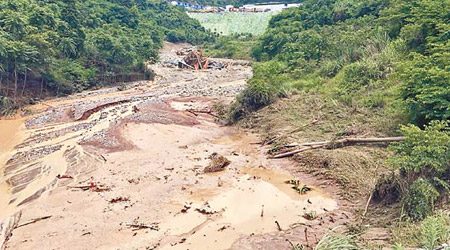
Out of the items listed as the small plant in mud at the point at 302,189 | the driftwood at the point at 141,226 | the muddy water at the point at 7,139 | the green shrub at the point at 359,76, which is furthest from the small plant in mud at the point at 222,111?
the driftwood at the point at 141,226

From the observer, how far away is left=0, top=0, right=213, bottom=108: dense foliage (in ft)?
74.5

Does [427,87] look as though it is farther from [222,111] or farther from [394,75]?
[222,111]

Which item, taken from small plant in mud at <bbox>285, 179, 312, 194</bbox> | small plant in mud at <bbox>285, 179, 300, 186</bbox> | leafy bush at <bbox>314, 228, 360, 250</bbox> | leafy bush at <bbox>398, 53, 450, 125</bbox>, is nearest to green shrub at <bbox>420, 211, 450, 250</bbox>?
leafy bush at <bbox>314, 228, 360, 250</bbox>

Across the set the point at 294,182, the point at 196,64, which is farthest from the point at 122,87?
the point at 294,182

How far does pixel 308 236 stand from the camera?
8.27 metres

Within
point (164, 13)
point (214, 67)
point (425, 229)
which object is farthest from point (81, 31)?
point (164, 13)

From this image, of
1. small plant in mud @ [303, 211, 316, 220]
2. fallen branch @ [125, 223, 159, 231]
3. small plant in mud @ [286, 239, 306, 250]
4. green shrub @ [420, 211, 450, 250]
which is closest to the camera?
green shrub @ [420, 211, 450, 250]

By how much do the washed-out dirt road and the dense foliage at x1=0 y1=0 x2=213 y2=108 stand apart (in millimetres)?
4558

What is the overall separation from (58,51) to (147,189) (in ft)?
68.8

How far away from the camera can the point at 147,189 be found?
1132 cm

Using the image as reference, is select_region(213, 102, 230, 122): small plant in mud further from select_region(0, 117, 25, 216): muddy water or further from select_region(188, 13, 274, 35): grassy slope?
select_region(188, 13, 274, 35): grassy slope

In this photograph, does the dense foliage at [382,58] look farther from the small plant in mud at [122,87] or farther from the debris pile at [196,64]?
the small plant in mud at [122,87]

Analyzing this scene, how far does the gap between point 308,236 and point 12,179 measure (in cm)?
973

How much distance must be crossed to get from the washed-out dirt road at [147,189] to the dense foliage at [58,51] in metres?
4.56
